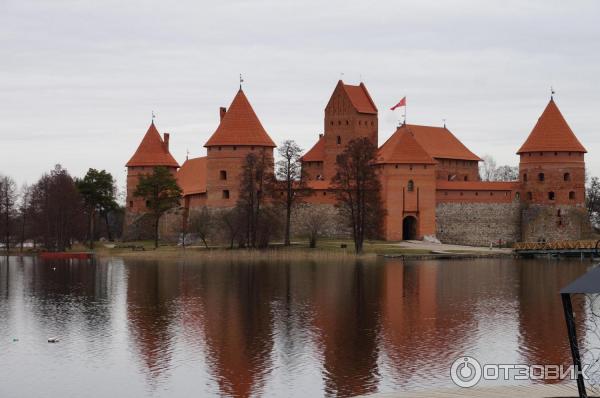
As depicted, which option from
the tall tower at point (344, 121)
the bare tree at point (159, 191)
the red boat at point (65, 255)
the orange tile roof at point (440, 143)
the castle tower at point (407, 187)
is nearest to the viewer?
the red boat at point (65, 255)

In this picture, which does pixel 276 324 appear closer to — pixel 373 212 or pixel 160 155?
pixel 373 212

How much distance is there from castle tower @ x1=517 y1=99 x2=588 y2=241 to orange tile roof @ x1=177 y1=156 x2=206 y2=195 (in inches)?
657

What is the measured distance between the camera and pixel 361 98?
5141cm

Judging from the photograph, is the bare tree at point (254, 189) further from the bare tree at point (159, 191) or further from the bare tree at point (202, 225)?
the bare tree at point (159, 191)

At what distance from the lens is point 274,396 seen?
1438cm

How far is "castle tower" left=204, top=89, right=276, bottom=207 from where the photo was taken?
47531 millimetres

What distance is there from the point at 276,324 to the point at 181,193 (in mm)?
29187

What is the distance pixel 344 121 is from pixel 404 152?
14.8 ft

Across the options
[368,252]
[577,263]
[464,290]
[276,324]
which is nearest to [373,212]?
[368,252]

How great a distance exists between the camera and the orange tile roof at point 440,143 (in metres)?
52.9

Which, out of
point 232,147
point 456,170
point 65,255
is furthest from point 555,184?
point 65,255

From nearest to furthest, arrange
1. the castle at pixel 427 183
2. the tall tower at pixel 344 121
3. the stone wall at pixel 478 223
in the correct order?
the castle at pixel 427 183 < the stone wall at pixel 478 223 < the tall tower at pixel 344 121

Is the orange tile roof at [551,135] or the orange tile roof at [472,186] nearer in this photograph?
the orange tile roof at [551,135]

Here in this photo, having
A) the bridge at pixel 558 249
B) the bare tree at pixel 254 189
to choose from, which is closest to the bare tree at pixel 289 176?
the bare tree at pixel 254 189
